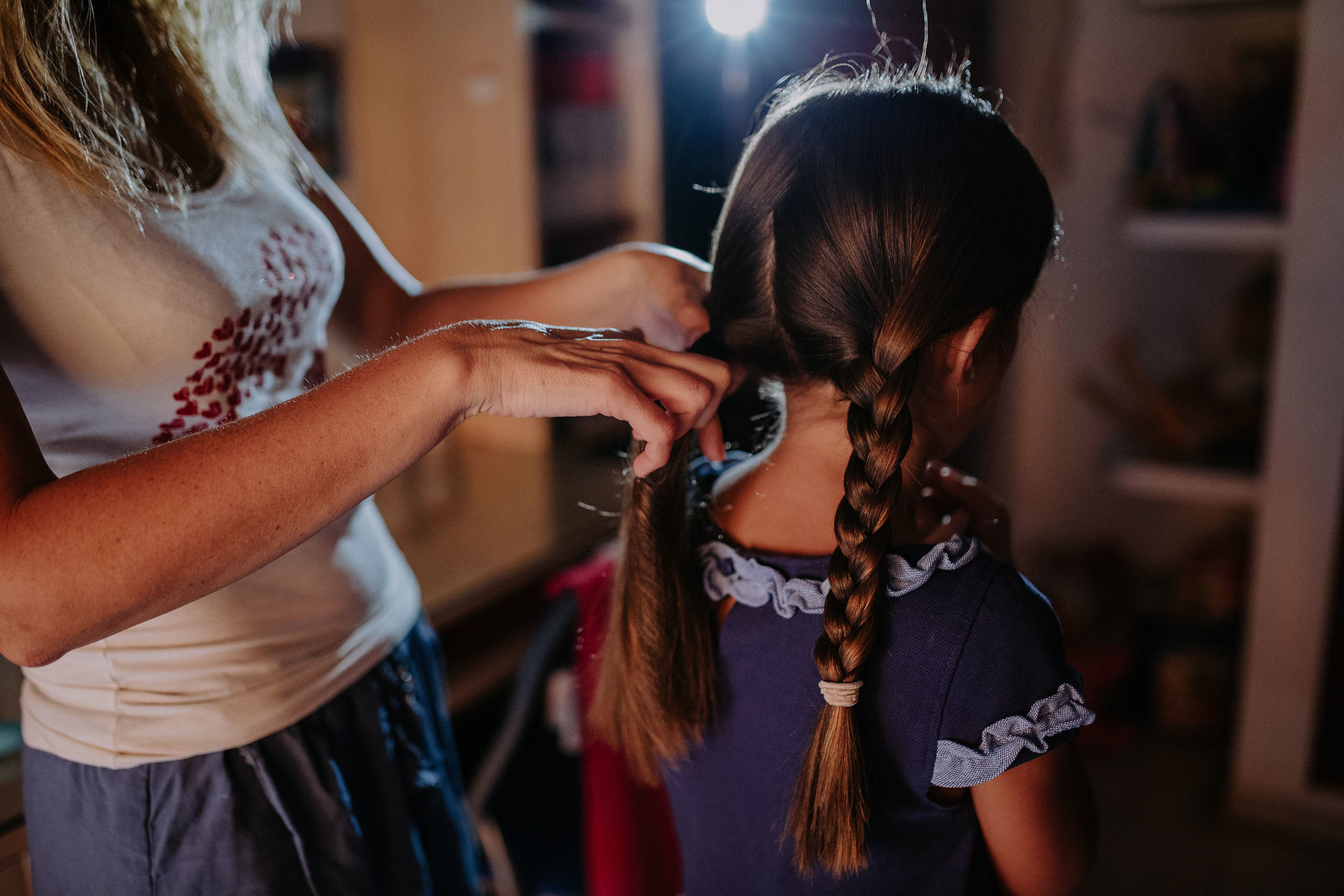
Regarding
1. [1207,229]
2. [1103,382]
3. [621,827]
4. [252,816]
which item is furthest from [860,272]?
[1103,382]

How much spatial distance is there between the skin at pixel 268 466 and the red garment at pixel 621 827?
61cm

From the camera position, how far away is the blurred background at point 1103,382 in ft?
5.41

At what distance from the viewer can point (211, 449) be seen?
54 cm

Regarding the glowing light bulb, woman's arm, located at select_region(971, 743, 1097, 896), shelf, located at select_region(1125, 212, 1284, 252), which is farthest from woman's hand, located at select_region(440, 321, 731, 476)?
shelf, located at select_region(1125, 212, 1284, 252)

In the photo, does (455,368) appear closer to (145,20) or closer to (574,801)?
(145,20)

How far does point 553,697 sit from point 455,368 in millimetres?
945

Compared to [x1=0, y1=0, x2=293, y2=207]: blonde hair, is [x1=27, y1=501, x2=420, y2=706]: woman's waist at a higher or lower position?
lower

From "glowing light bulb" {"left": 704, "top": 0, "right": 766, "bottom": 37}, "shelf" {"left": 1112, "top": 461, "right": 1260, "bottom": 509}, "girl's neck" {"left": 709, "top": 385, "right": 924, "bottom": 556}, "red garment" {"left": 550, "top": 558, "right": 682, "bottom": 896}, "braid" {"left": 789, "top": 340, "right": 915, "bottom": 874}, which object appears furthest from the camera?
"shelf" {"left": 1112, "top": 461, "right": 1260, "bottom": 509}

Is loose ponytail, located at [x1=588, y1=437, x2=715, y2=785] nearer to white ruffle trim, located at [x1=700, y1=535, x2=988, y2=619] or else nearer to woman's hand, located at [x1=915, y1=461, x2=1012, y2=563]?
white ruffle trim, located at [x1=700, y1=535, x2=988, y2=619]

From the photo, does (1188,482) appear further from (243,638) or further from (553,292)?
(243,638)

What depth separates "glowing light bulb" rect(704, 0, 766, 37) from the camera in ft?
3.04

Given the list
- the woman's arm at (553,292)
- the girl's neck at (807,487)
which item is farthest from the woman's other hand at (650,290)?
the girl's neck at (807,487)

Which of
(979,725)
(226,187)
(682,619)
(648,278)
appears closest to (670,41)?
(648,278)

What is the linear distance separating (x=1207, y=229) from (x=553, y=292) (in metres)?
1.43
